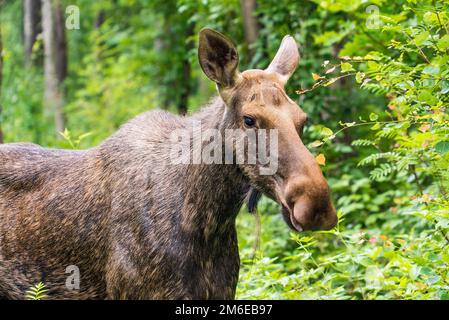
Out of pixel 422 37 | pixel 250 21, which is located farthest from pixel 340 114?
pixel 422 37

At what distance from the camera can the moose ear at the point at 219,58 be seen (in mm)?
5676

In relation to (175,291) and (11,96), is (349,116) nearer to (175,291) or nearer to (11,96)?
(175,291)

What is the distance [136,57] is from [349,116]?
8.47m

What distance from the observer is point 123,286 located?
19.0 feet

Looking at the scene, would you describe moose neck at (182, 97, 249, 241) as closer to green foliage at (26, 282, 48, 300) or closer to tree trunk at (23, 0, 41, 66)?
green foliage at (26, 282, 48, 300)

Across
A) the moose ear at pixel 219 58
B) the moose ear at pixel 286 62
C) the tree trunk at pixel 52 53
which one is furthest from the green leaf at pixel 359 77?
the tree trunk at pixel 52 53

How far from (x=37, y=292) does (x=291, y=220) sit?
6.57ft

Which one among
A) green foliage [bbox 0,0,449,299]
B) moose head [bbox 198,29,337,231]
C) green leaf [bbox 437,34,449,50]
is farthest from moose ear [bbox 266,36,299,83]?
green leaf [bbox 437,34,449,50]

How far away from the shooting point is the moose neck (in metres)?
5.71

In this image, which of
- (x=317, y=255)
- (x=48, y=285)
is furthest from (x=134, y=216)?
(x=317, y=255)

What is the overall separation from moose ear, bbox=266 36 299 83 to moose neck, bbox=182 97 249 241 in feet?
1.70

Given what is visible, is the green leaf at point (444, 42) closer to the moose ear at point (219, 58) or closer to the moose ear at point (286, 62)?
the moose ear at point (286, 62)

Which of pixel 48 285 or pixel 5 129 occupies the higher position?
pixel 5 129
